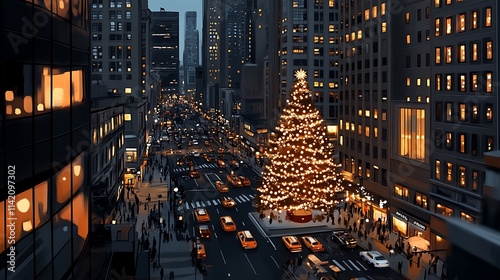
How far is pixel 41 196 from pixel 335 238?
36932 millimetres

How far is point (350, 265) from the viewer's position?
3938 cm

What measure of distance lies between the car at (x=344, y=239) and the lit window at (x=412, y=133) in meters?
11.0

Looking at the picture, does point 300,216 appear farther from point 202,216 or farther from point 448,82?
point 448,82

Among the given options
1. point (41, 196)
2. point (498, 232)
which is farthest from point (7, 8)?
point (498, 232)

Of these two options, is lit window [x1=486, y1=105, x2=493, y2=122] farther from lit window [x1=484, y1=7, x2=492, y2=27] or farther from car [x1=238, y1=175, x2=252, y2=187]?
car [x1=238, y1=175, x2=252, y2=187]

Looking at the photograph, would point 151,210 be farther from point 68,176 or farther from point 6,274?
point 6,274

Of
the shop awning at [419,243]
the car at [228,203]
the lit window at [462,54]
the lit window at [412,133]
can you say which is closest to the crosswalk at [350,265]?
the shop awning at [419,243]

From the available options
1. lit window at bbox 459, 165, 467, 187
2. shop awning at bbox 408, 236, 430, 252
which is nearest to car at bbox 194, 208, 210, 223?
shop awning at bbox 408, 236, 430, 252

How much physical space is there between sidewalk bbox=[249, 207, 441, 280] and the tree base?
490 mm

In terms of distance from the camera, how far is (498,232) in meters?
3.72

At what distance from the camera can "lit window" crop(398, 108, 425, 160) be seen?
1932 inches

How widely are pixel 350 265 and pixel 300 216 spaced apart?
39.4ft

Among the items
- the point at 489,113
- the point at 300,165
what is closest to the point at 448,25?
the point at 489,113

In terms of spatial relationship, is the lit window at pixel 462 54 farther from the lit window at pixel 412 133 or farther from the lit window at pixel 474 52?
the lit window at pixel 412 133
